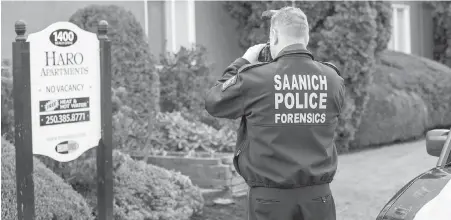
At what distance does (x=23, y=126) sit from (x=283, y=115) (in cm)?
219

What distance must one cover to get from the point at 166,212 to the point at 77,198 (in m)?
1.13

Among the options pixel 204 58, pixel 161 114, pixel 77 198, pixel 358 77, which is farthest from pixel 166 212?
pixel 358 77

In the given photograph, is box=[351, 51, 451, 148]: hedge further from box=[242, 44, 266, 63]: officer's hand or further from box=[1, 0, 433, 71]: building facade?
box=[242, 44, 266, 63]: officer's hand

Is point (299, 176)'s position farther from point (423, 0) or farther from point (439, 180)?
point (423, 0)

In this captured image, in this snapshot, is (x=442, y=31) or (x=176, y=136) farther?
(x=442, y=31)

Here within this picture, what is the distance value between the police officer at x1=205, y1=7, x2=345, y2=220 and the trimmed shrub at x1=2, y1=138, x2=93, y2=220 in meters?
2.05

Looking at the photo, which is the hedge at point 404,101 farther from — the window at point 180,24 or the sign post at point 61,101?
the sign post at point 61,101

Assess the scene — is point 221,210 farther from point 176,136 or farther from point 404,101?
point 404,101

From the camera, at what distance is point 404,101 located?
12547 mm

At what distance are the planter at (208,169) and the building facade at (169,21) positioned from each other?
2.30 metres

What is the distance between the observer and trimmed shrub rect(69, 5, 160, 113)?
8828 mm

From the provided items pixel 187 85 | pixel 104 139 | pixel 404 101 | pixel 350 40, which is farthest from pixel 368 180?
pixel 104 139

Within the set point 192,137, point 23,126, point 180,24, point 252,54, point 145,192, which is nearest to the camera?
point 252,54

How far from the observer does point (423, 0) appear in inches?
756
